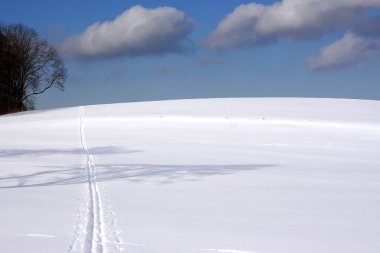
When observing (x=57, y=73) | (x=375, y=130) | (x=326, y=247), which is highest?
(x=57, y=73)

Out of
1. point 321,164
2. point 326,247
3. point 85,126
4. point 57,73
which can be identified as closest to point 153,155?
point 321,164

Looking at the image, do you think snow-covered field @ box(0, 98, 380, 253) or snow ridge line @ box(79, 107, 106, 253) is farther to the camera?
snow-covered field @ box(0, 98, 380, 253)

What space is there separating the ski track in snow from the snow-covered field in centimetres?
1

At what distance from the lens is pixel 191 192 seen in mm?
8406

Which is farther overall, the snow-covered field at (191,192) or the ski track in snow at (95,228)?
the snow-covered field at (191,192)

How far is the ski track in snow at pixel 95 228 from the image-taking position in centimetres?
491

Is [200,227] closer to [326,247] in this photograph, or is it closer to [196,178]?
[326,247]

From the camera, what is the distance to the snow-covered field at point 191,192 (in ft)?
17.7

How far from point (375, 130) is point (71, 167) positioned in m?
14.4

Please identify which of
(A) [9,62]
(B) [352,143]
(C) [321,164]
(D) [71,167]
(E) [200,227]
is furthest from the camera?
(A) [9,62]

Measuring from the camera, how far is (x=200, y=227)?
236 inches

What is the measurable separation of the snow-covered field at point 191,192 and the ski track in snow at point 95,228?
0.05 ft

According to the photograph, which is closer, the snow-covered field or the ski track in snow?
the ski track in snow

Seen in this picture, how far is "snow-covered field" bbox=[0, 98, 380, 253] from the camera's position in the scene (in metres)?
5.39
